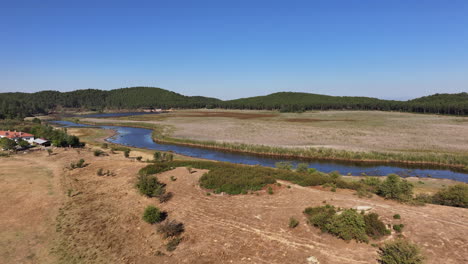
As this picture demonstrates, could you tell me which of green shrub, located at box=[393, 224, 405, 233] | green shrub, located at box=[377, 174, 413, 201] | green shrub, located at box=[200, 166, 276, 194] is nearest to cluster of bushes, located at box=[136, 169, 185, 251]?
green shrub, located at box=[200, 166, 276, 194]

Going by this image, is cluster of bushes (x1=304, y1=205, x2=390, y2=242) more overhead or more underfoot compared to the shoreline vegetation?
more overhead

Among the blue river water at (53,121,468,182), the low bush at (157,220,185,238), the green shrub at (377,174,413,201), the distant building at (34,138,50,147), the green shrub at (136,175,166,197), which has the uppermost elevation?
the green shrub at (377,174,413,201)

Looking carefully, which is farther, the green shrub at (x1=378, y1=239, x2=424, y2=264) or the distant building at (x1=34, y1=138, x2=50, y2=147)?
the distant building at (x1=34, y1=138, x2=50, y2=147)

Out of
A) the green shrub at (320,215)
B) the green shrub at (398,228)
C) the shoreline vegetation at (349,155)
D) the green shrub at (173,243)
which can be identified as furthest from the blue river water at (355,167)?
the green shrub at (173,243)

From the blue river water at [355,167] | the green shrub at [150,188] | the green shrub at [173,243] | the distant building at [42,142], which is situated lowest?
the blue river water at [355,167]

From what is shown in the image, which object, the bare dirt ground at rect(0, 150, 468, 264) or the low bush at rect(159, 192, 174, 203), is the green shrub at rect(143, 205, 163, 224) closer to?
the bare dirt ground at rect(0, 150, 468, 264)

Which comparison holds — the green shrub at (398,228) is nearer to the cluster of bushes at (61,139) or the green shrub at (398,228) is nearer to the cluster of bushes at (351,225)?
the cluster of bushes at (351,225)
